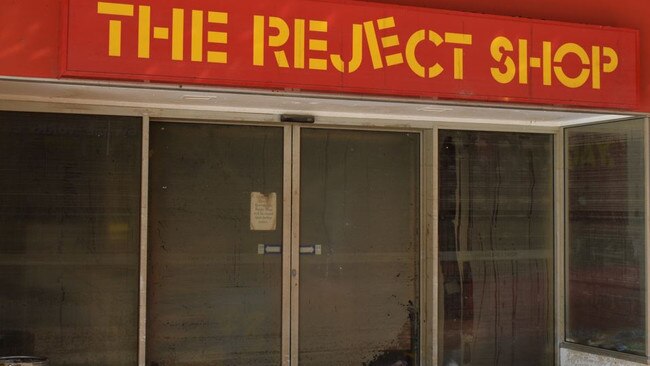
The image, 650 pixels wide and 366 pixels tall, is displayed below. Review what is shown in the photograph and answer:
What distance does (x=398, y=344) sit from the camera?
7.71 m

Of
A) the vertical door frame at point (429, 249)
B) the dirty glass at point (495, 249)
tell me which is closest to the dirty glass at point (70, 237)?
the vertical door frame at point (429, 249)

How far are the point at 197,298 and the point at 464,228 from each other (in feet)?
9.06

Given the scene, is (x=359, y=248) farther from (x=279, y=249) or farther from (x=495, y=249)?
(x=495, y=249)

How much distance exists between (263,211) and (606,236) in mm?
3373

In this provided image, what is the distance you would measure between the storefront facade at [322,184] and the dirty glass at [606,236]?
2 cm

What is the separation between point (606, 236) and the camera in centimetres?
756

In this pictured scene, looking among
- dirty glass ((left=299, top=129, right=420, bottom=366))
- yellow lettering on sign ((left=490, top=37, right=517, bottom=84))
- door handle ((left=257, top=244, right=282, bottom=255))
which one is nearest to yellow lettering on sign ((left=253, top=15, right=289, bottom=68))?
dirty glass ((left=299, top=129, right=420, bottom=366))

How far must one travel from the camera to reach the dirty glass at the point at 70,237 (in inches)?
256

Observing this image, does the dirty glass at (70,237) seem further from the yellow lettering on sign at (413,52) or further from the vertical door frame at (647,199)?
the vertical door frame at (647,199)

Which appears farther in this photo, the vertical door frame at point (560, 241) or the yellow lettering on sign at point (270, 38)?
the vertical door frame at point (560, 241)

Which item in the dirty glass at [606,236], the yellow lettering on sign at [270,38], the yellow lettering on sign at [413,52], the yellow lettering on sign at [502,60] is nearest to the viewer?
the yellow lettering on sign at [270,38]

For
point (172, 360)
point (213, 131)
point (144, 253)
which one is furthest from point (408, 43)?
point (172, 360)

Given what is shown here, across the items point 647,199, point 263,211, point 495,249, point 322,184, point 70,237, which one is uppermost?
point 322,184

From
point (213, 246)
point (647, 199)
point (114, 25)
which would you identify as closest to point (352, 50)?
point (114, 25)
